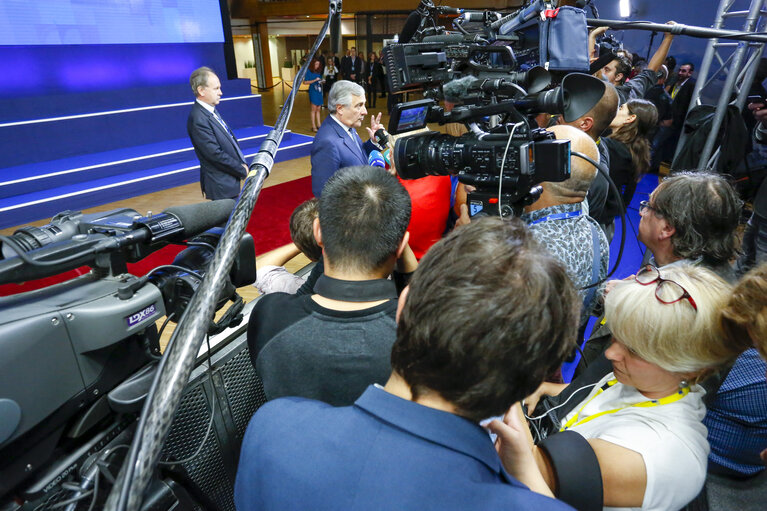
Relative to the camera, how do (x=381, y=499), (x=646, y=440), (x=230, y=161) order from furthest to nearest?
1. (x=230, y=161)
2. (x=646, y=440)
3. (x=381, y=499)

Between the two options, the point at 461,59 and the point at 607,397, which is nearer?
the point at 607,397

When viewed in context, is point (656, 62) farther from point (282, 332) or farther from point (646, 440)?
point (282, 332)

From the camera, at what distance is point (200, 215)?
91cm

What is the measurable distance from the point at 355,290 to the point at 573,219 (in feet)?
2.76

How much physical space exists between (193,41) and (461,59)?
6871mm

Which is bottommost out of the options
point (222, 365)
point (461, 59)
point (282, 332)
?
point (222, 365)

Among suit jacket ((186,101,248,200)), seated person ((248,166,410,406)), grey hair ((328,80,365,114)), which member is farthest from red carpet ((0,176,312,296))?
seated person ((248,166,410,406))

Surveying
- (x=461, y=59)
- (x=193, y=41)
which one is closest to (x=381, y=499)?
(x=461, y=59)

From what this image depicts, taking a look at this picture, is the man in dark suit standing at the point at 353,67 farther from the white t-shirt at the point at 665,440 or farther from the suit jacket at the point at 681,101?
the white t-shirt at the point at 665,440

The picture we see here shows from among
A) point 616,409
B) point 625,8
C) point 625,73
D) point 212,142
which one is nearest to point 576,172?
point 616,409

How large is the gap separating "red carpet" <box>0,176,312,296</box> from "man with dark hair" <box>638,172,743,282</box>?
300 cm

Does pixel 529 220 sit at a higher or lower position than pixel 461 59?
lower

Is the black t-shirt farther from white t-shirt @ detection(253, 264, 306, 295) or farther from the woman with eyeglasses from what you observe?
white t-shirt @ detection(253, 264, 306, 295)

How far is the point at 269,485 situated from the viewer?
533 mm
